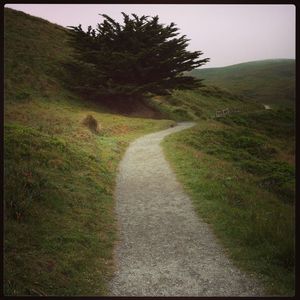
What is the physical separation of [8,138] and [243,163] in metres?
12.2

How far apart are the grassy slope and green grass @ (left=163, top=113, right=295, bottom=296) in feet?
9.47

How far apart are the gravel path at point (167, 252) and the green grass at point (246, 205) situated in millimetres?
376

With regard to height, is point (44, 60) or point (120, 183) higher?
point (44, 60)

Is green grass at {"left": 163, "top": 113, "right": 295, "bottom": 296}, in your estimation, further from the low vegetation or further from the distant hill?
the distant hill

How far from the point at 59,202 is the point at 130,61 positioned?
86.7 ft

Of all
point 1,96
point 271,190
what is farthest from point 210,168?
point 1,96

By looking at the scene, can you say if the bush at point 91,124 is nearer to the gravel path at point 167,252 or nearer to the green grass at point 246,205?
the green grass at point 246,205

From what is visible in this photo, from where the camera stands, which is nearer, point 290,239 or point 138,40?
point 290,239

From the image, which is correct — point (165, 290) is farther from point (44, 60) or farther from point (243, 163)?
point (44, 60)

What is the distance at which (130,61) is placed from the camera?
34.9m

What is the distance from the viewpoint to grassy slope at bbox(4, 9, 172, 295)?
6828 millimetres

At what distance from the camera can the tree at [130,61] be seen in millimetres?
35719

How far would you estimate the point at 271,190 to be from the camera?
49.5ft

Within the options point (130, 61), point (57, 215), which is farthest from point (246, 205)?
point (130, 61)
